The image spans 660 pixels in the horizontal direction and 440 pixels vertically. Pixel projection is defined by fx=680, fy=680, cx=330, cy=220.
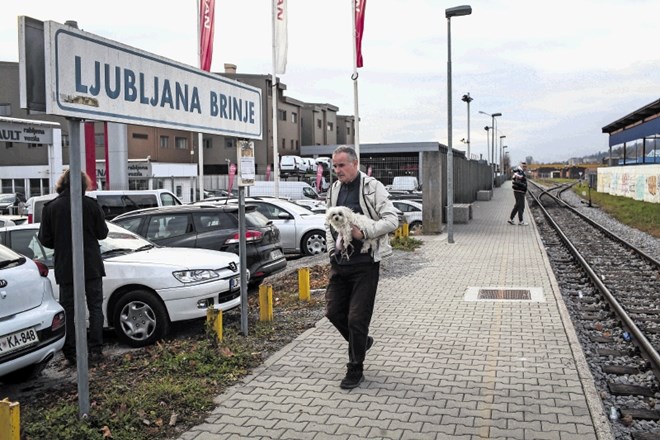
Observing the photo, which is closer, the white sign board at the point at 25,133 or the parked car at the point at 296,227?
the parked car at the point at 296,227

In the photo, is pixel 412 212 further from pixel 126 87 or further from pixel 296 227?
pixel 126 87

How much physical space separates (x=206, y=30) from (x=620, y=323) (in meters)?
17.6

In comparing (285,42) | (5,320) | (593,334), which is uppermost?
(285,42)

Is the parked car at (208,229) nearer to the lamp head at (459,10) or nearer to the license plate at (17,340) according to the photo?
the license plate at (17,340)

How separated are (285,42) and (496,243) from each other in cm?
1143

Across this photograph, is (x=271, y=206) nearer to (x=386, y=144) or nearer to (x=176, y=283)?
(x=176, y=283)

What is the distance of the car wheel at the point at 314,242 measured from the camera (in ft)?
48.8

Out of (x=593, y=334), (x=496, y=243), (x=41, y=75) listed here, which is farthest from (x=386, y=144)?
(x=41, y=75)

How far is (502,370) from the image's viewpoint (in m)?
5.85

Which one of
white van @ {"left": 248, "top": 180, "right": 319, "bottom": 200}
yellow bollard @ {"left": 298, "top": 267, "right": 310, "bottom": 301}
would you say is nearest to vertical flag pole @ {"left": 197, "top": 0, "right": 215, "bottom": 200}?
white van @ {"left": 248, "top": 180, "right": 319, "bottom": 200}

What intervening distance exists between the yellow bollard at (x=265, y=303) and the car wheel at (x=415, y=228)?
1315 cm

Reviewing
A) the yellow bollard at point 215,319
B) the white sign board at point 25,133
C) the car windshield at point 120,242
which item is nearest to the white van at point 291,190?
the white sign board at point 25,133

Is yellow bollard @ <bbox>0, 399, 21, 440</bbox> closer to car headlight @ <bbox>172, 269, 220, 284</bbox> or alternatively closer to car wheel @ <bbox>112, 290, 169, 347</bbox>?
car wheel @ <bbox>112, 290, 169, 347</bbox>

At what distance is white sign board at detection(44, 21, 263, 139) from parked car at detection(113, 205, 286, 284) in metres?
3.46
